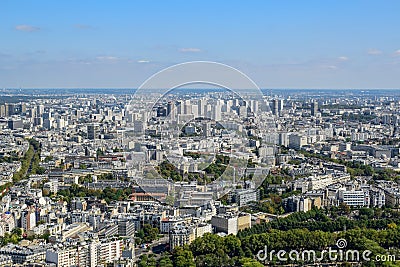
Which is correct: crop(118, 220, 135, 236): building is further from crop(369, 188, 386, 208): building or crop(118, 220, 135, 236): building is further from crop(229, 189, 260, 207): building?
crop(369, 188, 386, 208): building

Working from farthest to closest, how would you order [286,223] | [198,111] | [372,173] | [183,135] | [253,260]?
[372,173] → [183,135] → [198,111] → [286,223] → [253,260]

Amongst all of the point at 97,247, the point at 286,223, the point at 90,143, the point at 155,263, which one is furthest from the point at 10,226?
the point at 90,143

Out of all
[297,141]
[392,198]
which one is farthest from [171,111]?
[297,141]

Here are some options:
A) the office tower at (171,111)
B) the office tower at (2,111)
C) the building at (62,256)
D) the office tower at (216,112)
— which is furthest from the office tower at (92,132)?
the building at (62,256)

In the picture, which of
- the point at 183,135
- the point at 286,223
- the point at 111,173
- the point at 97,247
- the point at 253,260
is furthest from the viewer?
the point at 111,173

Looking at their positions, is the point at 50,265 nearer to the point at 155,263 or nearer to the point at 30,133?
the point at 155,263

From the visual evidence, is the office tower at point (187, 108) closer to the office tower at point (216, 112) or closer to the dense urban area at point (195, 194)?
the dense urban area at point (195, 194)

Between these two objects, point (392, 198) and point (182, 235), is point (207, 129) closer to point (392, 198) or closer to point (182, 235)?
point (392, 198)

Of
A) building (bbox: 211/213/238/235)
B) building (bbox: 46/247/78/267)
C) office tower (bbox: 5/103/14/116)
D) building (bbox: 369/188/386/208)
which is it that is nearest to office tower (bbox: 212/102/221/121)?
building (bbox: 211/213/238/235)
